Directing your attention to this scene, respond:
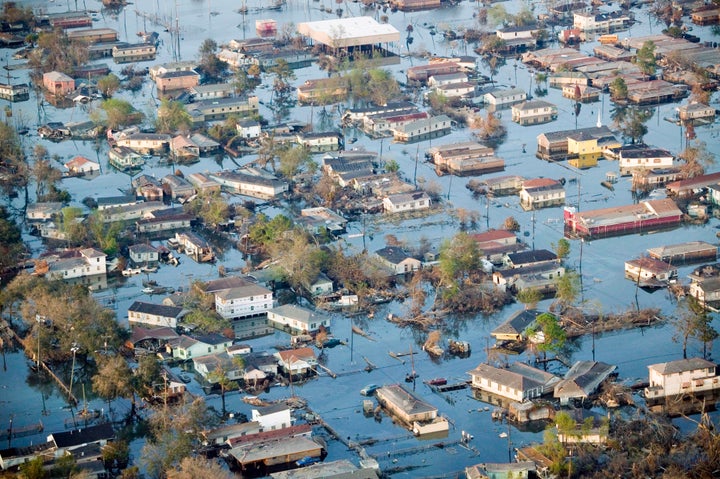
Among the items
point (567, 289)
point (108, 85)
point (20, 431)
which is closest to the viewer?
point (20, 431)

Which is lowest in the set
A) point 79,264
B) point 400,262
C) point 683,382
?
point 683,382

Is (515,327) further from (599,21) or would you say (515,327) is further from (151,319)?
(599,21)

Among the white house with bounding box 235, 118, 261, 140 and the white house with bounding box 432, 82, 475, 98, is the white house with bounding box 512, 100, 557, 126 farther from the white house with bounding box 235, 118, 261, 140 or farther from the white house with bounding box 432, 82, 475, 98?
the white house with bounding box 235, 118, 261, 140

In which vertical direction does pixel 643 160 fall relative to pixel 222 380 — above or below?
above

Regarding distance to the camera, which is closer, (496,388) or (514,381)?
(514,381)

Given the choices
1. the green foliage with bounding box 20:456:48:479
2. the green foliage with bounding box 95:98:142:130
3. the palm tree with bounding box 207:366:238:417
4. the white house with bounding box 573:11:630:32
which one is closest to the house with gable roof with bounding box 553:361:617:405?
the palm tree with bounding box 207:366:238:417

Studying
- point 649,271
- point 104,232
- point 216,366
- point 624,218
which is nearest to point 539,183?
point 624,218

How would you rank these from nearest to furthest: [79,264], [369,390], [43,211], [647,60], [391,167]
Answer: [369,390] → [79,264] → [43,211] → [391,167] → [647,60]
